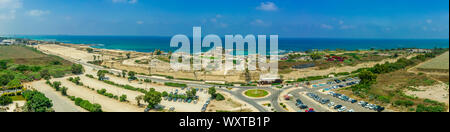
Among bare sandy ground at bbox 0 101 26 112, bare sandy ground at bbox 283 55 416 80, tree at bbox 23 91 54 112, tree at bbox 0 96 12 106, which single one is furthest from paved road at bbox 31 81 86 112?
bare sandy ground at bbox 283 55 416 80

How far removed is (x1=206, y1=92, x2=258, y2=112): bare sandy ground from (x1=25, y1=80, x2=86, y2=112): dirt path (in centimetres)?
1623

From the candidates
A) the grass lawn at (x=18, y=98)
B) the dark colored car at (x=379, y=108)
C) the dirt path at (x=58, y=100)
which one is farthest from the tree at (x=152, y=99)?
the dark colored car at (x=379, y=108)

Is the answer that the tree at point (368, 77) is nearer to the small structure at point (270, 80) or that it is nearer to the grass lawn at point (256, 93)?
the small structure at point (270, 80)

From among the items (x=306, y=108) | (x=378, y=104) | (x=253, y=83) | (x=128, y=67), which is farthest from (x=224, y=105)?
(x=128, y=67)

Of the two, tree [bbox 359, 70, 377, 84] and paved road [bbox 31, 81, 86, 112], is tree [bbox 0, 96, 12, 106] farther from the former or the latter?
tree [bbox 359, 70, 377, 84]

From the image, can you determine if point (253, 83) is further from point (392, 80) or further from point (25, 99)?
point (25, 99)

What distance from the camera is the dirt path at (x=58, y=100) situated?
103 feet

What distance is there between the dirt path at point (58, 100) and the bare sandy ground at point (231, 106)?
16.2 meters

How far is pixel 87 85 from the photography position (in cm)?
4469

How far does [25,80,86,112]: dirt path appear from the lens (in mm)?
31409

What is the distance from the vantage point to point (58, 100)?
35.4 meters

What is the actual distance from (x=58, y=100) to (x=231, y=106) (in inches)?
970
